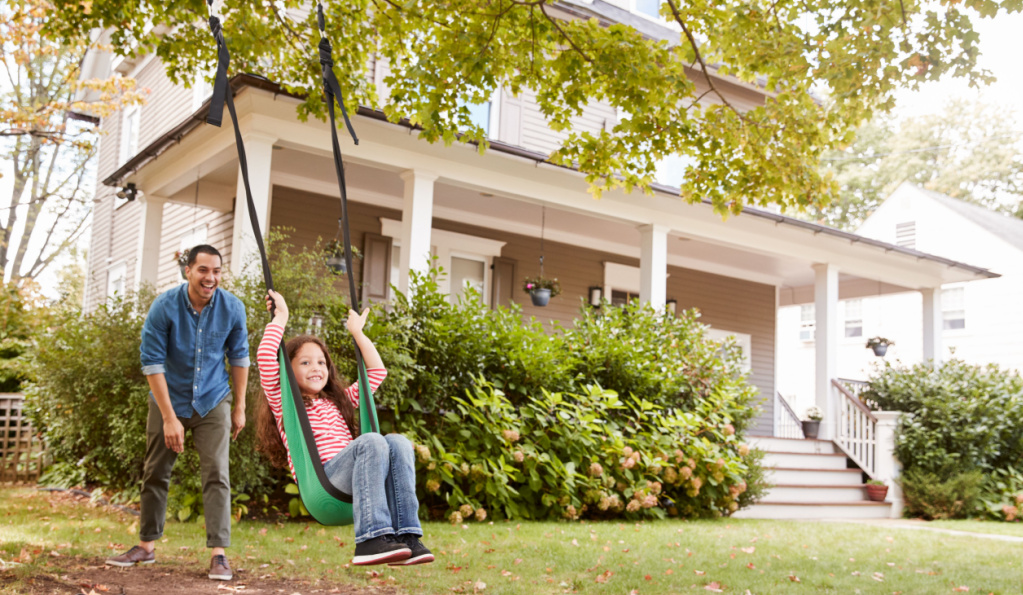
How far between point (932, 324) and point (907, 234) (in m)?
9.96

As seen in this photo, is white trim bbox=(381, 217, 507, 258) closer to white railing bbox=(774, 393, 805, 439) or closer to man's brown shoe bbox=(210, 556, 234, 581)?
white railing bbox=(774, 393, 805, 439)

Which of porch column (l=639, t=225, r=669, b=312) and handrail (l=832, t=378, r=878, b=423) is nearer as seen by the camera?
porch column (l=639, t=225, r=669, b=312)

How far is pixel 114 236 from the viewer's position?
592 inches

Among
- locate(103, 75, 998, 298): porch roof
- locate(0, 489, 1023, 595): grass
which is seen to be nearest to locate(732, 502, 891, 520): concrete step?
locate(0, 489, 1023, 595): grass

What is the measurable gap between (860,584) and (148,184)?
940cm

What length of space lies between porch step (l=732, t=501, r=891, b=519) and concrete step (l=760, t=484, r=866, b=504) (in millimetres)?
82

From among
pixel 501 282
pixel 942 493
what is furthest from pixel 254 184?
pixel 942 493

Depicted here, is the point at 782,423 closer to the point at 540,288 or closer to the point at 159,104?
the point at 540,288

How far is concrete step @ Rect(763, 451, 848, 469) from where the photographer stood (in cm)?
1132

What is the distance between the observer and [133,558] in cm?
462

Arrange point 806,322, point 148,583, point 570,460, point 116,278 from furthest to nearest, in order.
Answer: point 806,322 < point 116,278 < point 570,460 < point 148,583

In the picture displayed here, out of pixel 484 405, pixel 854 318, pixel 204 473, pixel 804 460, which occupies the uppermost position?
pixel 854 318

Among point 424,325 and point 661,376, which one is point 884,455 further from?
point 424,325

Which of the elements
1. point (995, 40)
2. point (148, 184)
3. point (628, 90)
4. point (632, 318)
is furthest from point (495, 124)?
point (995, 40)
